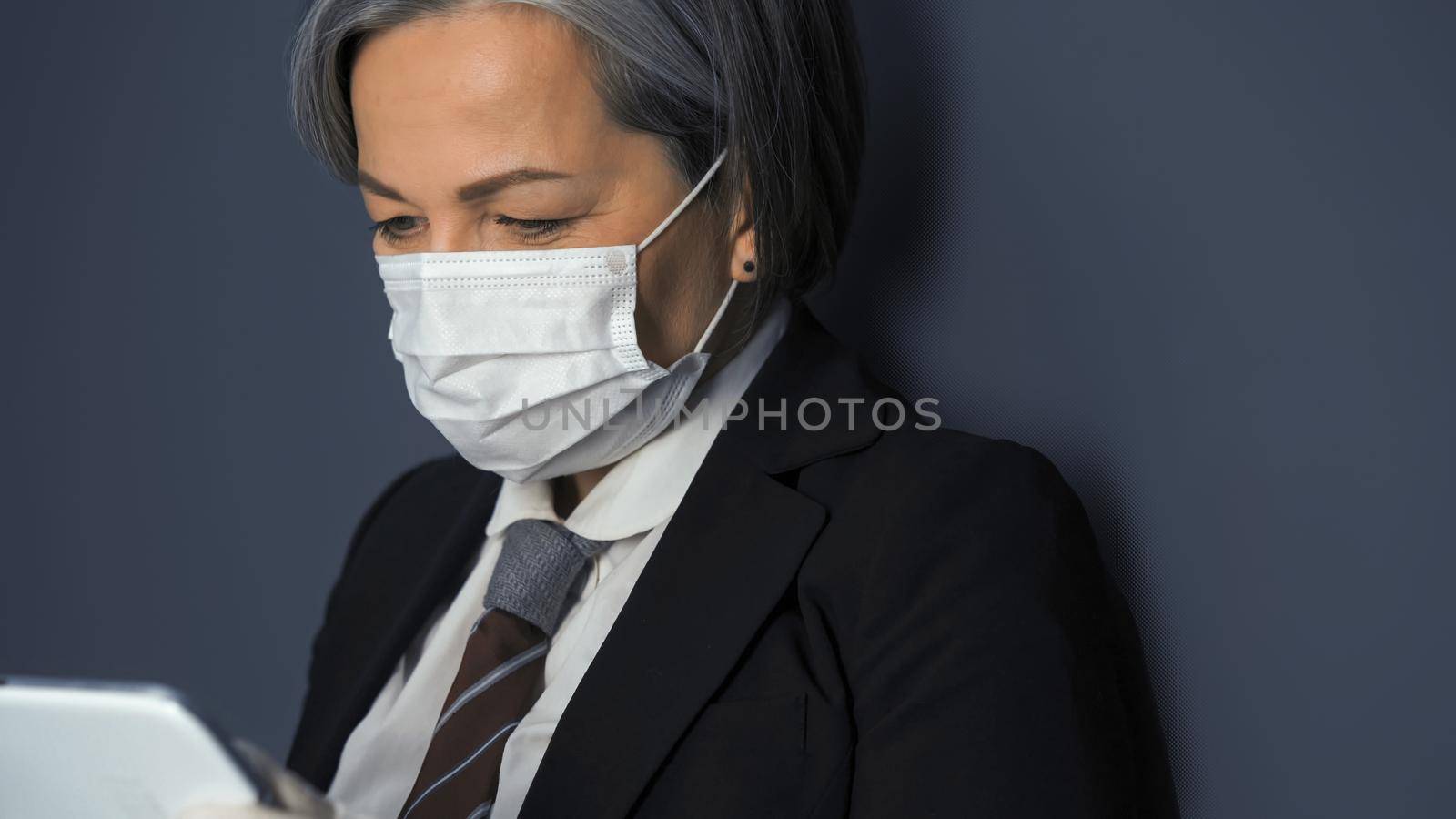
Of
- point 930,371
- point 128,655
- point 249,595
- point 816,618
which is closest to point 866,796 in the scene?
point 816,618

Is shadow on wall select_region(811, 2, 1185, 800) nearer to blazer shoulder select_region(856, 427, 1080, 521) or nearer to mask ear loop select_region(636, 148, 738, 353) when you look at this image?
blazer shoulder select_region(856, 427, 1080, 521)

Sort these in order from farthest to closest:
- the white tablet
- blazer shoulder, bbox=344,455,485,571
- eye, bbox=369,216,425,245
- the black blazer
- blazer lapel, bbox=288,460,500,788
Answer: blazer shoulder, bbox=344,455,485,571, blazer lapel, bbox=288,460,500,788, eye, bbox=369,216,425,245, the black blazer, the white tablet

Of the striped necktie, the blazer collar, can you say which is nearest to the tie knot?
the striped necktie

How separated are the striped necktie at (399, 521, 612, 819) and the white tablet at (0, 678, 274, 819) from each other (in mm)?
399

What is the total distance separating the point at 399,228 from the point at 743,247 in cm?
33

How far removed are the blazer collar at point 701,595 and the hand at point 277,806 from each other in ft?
0.91

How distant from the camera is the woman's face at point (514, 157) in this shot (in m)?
A: 1.19

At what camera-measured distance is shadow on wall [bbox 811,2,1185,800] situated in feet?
4.32

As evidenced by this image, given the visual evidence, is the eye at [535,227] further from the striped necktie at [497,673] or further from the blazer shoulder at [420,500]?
the blazer shoulder at [420,500]

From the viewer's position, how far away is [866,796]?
111 cm

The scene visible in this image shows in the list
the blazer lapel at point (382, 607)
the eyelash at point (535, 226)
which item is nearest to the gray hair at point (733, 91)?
the eyelash at point (535, 226)

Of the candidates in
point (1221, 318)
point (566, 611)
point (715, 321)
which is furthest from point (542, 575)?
point (1221, 318)

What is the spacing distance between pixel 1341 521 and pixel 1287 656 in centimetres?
13

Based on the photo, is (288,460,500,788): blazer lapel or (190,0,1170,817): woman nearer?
(190,0,1170,817): woman
